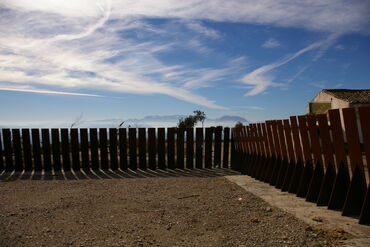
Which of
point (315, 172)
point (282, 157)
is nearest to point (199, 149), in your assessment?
point (282, 157)

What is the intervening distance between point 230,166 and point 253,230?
5487mm

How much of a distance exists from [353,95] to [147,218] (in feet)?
87.5

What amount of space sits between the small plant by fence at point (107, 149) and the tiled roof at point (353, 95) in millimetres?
19236

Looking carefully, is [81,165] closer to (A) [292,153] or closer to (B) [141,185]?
(B) [141,185]

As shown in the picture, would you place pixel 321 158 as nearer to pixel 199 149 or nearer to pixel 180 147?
pixel 199 149

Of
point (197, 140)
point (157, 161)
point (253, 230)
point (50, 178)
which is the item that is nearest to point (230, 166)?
point (197, 140)

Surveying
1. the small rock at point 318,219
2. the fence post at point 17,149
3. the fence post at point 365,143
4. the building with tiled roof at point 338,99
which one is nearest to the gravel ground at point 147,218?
the small rock at point 318,219

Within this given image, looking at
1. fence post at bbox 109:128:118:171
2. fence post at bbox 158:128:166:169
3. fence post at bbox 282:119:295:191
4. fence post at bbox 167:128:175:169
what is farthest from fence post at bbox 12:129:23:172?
fence post at bbox 282:119:295:191

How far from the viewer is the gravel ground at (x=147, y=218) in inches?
127

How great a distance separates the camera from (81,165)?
8641 mm

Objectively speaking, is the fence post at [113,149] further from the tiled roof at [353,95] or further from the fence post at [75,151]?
the tiled roof at [353,95]

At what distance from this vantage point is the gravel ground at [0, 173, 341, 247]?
10.6 feet

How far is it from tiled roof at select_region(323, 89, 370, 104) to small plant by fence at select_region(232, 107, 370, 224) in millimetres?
20717

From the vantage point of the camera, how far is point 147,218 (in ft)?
13.1
